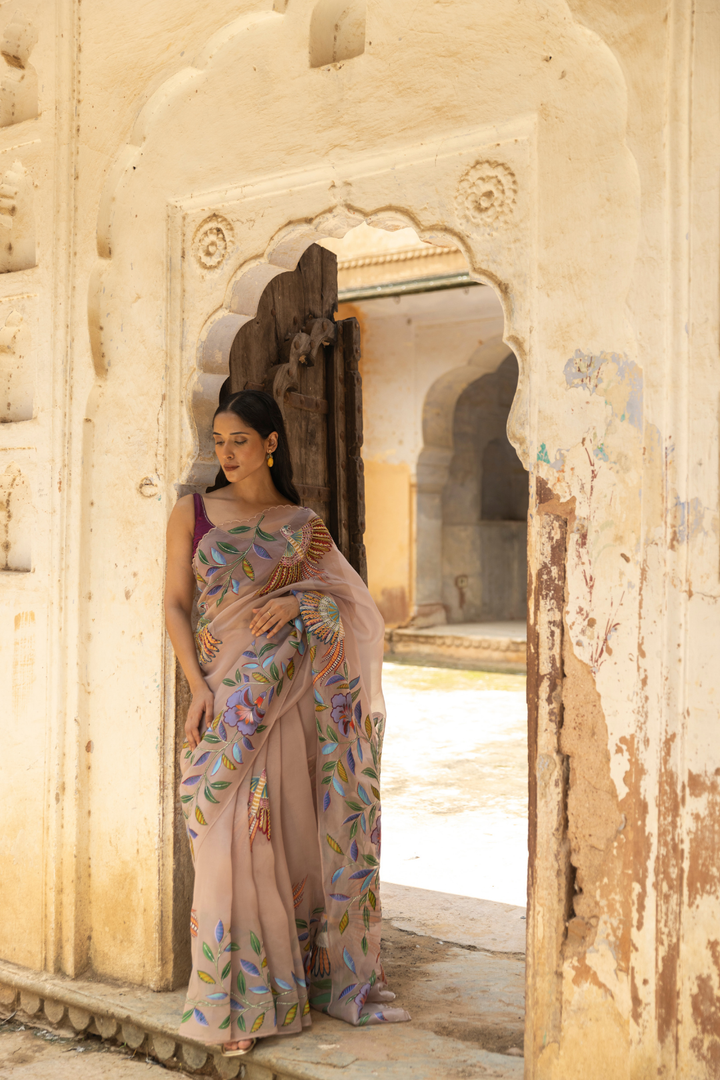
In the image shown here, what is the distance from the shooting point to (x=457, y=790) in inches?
214

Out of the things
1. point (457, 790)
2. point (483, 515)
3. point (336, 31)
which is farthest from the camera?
point (483, 515)

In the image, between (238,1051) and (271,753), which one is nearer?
(238,1051)

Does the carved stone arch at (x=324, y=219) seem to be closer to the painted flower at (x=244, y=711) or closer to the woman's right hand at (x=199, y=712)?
the woman's right hand at (x=199, y=712)

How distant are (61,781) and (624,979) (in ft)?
5.68

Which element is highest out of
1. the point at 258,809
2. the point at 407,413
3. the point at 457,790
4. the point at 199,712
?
the point at 407,413

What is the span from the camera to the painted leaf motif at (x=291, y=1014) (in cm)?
247

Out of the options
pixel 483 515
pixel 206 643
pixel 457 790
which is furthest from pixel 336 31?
pixel 483 515

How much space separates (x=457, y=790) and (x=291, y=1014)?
3.05 m

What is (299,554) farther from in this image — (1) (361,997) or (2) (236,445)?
(1) (361,997)

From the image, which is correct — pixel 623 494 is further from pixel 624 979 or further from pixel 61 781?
pixel 61 781

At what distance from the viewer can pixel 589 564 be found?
2121 mm

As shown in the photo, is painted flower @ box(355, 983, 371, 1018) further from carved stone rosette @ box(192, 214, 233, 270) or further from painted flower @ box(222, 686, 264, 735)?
carved stone rosette @ box(192, 214, 233, 270)

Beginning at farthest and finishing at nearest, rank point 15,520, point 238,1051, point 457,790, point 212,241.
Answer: point 457,790
point 15,520
point 212,241
point 238,1051

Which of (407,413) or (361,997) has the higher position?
(407,413)
